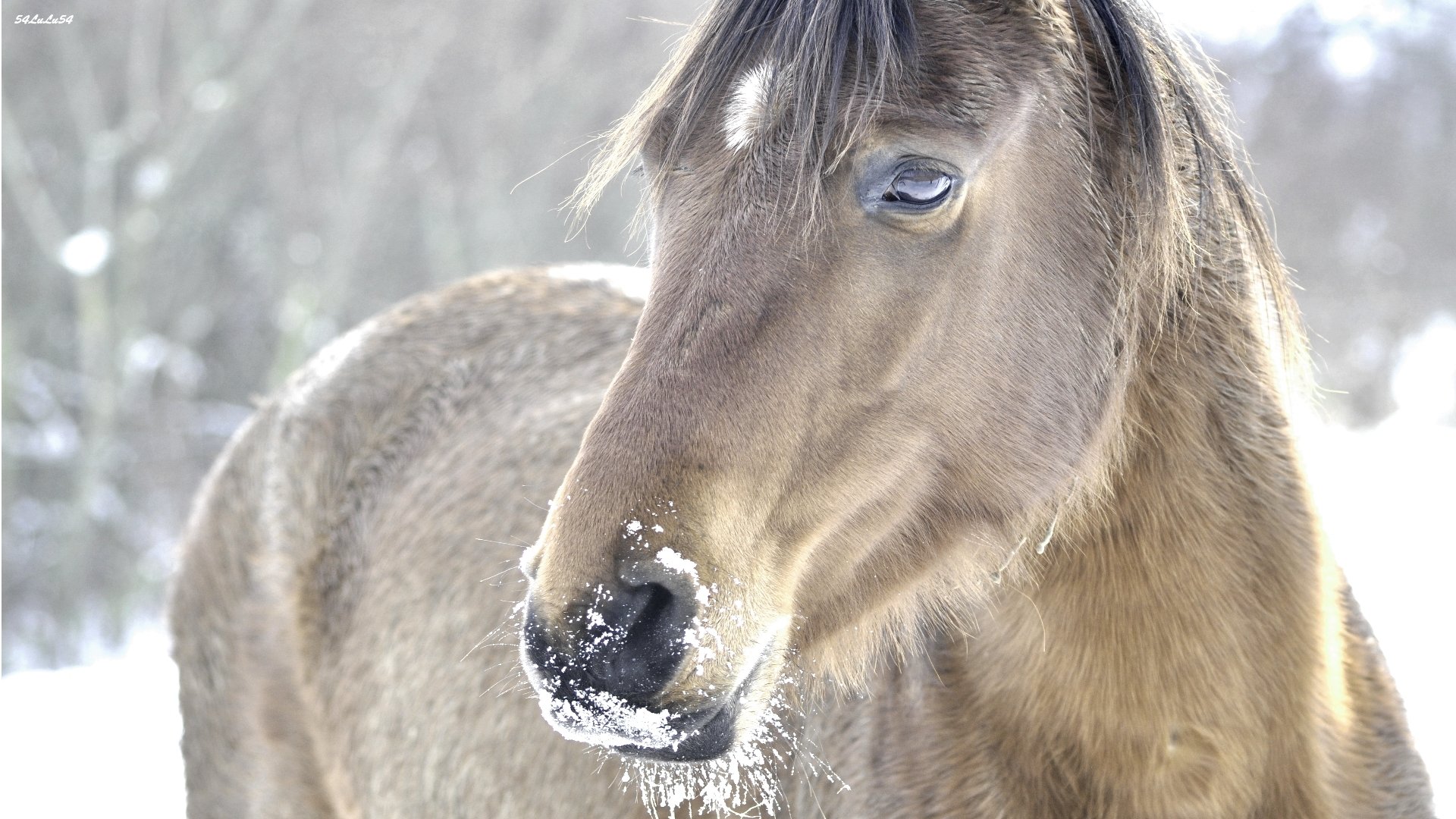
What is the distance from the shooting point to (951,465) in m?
1.96

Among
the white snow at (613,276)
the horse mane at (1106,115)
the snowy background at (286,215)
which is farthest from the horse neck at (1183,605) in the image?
the snowy background at (286,215)

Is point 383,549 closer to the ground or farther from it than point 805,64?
closer to the ground

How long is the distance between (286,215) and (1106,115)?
15.0 metres

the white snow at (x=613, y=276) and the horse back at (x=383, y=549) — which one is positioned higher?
the white snow at (x=613, y=276)

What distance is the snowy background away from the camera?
1332 cm

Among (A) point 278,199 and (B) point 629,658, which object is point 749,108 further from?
(A) point 278,199

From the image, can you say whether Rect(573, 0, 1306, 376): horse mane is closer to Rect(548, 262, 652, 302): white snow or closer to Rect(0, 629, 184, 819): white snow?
Rect(548, 262, 652, 302): white snow

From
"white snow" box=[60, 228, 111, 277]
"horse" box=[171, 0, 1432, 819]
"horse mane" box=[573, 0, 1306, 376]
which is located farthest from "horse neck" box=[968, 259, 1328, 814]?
"white snow" box=[60, 228, 111, 277]

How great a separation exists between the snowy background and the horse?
10.6 metres

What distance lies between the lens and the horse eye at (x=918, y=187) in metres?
1.79

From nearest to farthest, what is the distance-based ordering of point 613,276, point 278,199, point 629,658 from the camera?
point 629,658 → point 613,276 → point 278,199

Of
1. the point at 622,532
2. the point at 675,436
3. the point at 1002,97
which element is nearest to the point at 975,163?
the point at 1002,97

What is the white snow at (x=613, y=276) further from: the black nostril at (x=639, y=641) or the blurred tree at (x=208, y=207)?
the blurred tree at (x=208, y=207)

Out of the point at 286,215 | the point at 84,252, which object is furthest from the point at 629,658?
the point at 286,215
